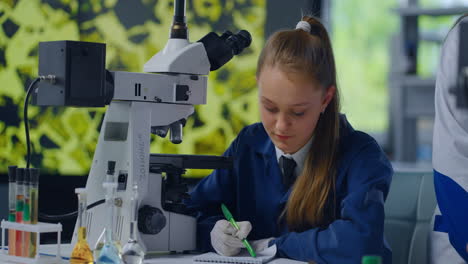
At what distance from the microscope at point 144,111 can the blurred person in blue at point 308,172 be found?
131 millimetres

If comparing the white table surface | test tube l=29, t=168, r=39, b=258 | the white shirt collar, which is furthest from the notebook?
test tube l=29, t=168, r=39, b=258

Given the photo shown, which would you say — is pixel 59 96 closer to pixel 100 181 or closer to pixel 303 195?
pixel 100 181

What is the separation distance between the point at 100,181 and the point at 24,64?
7.37 ft

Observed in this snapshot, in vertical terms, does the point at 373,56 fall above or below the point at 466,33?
above

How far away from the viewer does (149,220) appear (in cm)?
174

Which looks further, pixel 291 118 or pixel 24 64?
pixel 24 64

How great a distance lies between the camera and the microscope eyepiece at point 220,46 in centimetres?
187

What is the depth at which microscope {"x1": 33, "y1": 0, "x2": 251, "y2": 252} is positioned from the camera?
164 cm

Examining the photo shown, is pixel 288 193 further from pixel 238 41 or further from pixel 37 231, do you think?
pixel 37 231

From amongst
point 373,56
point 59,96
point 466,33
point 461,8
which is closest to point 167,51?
point 59,96

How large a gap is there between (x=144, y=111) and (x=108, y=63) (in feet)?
7.07

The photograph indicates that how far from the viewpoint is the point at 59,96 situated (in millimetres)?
1619

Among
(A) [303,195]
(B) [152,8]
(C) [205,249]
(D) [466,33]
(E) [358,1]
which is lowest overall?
(C) [205,249]

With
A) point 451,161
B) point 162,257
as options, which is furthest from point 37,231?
point 451,161
